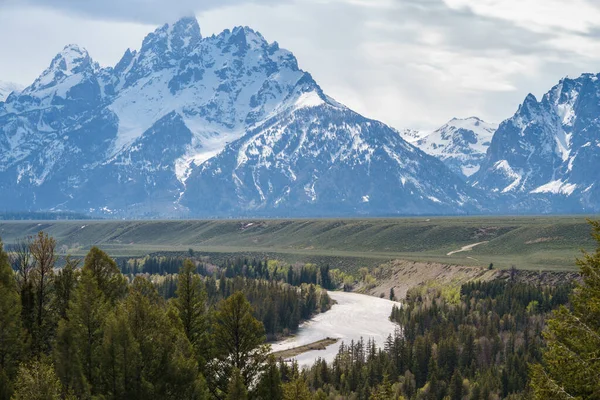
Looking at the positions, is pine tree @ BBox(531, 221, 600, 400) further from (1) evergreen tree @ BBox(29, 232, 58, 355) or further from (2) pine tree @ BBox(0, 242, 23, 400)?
(1) evergreen tree @ BBox(29, 232, 58, 355)

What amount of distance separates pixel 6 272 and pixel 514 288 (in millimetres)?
126781

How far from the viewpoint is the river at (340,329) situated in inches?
5896

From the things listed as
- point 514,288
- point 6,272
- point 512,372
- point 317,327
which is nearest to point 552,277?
point 514,288

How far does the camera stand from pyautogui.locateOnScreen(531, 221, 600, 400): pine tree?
3600 centimetres

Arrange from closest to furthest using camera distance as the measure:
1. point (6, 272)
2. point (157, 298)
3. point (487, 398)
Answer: point (6, 272) → point (157, 298) → point (487, 398)

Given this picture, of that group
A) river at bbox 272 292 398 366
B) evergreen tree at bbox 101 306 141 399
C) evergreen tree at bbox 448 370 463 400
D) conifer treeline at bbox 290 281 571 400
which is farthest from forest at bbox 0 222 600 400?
river at bbox 272 292 398 366

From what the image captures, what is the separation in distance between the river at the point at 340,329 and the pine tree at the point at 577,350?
325 feet

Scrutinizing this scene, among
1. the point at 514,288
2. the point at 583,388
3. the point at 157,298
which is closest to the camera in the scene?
the point at 583,388

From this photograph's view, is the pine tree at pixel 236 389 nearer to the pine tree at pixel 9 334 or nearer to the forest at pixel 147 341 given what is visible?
the forest at pixel 147 341

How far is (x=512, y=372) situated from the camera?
113375 mm

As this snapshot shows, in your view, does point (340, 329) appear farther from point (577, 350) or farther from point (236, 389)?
point (577, 350)

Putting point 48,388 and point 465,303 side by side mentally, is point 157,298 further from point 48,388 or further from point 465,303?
point 465,303

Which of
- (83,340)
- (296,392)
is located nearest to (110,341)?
(83,340)

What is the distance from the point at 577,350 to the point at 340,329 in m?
136
